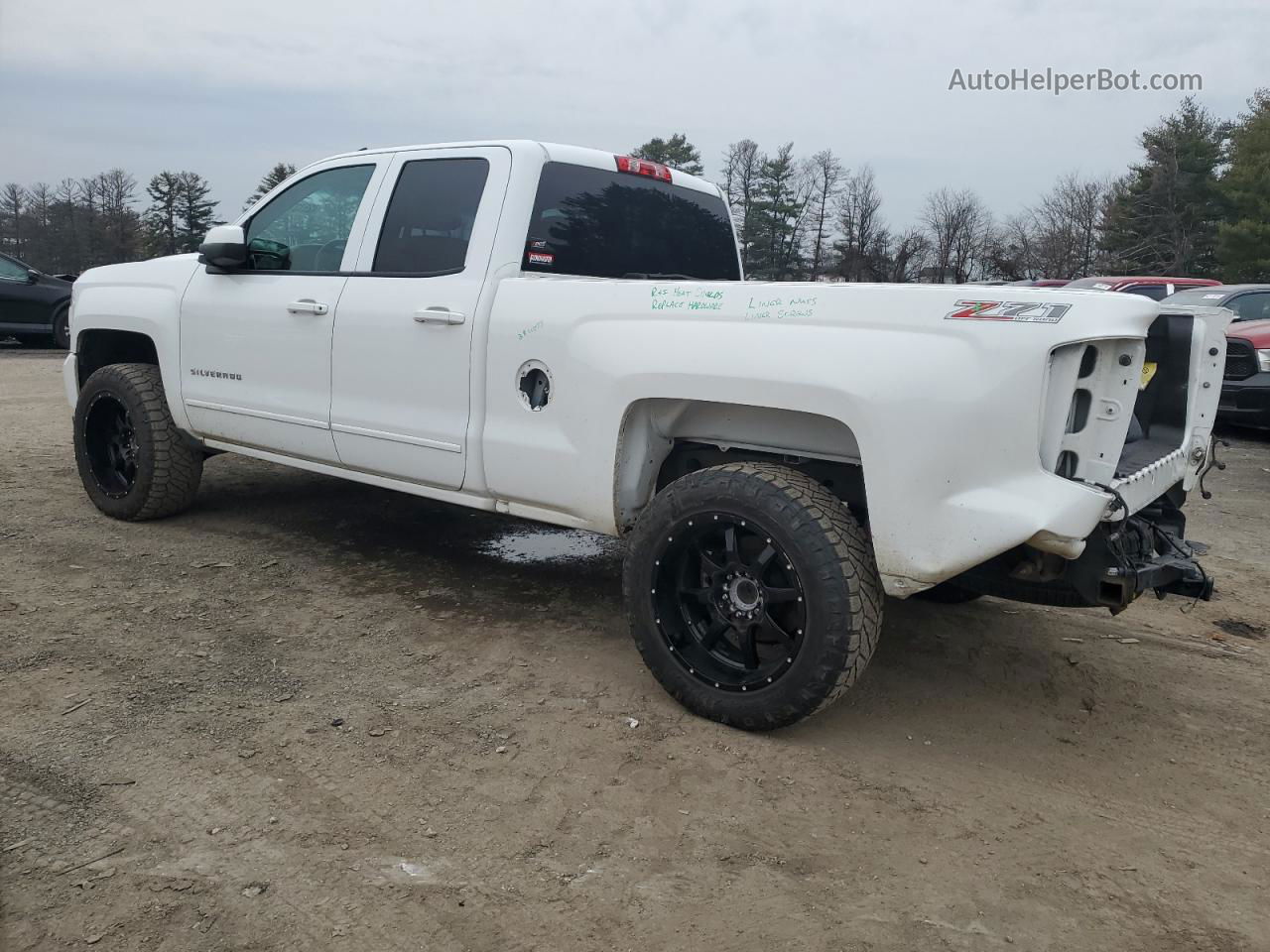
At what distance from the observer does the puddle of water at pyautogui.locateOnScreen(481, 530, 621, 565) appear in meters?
5.13

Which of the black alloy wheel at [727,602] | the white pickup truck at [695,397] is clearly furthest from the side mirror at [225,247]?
the black alloy wheel at [727,602]

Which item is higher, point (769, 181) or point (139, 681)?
point (769, 181)

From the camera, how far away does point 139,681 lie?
3365 mm

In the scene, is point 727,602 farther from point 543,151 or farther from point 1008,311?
point 543,151

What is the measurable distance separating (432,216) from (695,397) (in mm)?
1684

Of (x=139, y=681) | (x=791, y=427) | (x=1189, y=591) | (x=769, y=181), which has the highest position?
(x=769, y=181)

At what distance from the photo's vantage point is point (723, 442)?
341cm

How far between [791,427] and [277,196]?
3.04m

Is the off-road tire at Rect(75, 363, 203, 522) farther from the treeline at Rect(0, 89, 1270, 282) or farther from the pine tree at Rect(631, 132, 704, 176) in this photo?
the pine tree at Rect(631, 132, 704, 176)

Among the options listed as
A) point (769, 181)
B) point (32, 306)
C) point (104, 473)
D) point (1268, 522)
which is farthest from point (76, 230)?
point (1268, 522)

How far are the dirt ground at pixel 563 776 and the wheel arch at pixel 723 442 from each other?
2.45ft

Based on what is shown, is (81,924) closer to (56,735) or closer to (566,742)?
(56,735)

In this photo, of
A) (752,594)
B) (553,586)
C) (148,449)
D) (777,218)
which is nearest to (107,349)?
(148,449)

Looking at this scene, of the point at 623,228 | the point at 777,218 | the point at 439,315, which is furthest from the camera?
the point at 777,218
